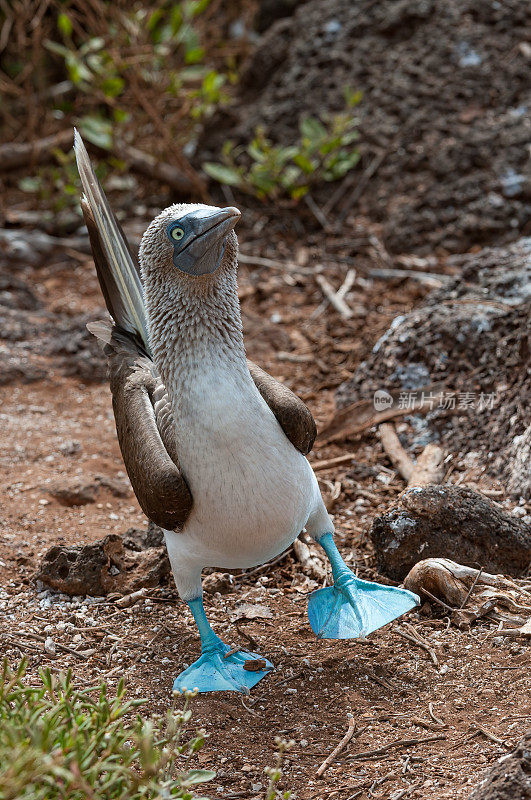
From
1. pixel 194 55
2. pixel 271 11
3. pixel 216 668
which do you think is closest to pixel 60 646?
pixel 216 668

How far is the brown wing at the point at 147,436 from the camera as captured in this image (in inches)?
124

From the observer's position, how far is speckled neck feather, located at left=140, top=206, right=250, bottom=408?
319cm

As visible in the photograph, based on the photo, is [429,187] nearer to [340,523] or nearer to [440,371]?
[440,371]

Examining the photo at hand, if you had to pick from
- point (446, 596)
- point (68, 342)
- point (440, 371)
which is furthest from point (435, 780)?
point (68, 342)

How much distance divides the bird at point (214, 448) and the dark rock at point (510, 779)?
3.56 ft

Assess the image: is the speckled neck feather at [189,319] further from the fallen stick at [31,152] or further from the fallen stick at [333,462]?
the fallen stick at [31,152]

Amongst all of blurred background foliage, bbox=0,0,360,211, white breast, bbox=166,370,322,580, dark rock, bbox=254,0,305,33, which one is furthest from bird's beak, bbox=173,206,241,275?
dark rock, bbox=254,0,305,33

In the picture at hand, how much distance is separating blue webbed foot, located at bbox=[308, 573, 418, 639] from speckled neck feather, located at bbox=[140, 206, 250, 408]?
1.03m

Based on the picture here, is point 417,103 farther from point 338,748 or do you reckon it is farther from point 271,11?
point 338,748

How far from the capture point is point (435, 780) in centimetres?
258

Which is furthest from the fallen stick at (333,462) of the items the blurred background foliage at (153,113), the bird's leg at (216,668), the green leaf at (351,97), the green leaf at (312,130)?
the green leaf at (351,97)

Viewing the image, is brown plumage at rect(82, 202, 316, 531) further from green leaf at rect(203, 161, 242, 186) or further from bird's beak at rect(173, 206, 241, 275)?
green leaf at rect(203, 161, 242, 186)

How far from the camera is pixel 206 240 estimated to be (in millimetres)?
3102

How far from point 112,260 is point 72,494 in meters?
1.35
